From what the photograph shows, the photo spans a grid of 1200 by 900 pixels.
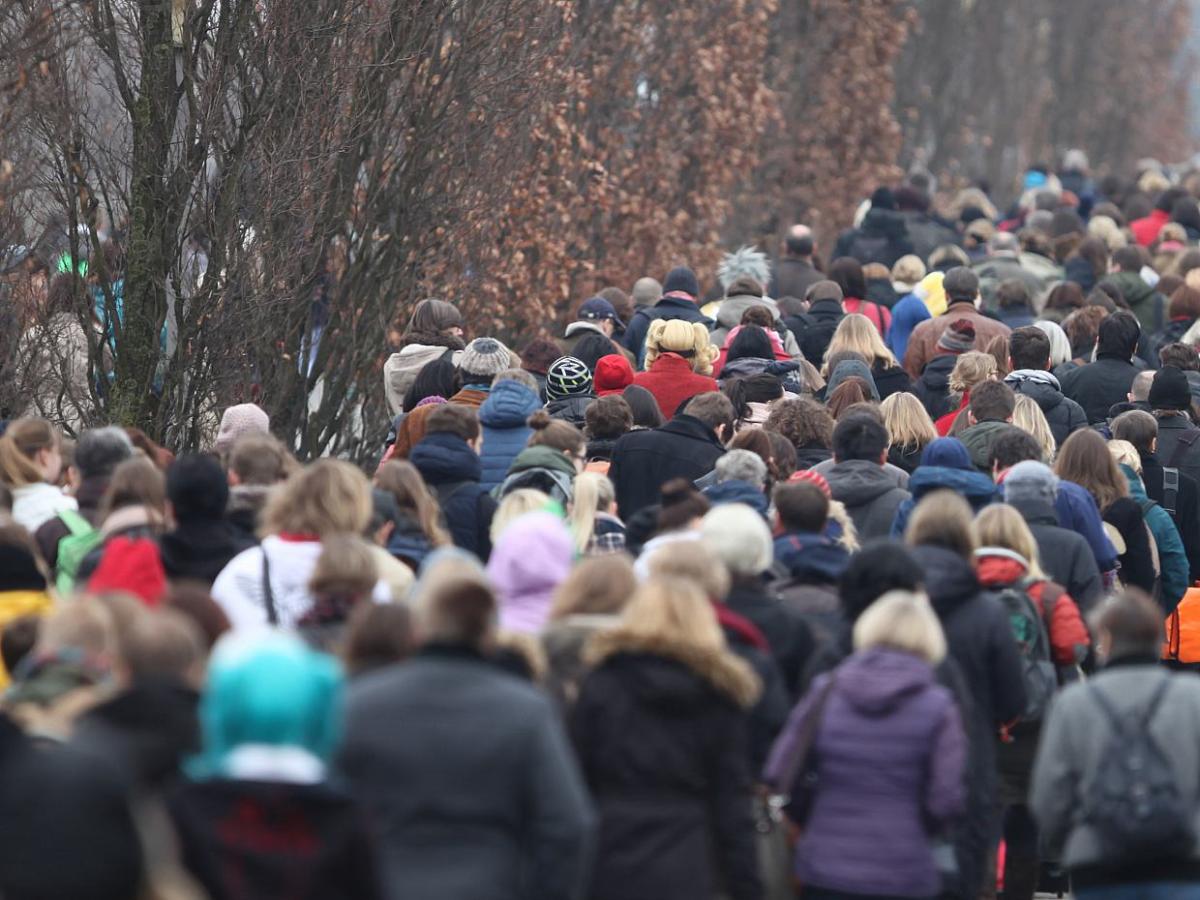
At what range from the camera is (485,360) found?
42.9 ft

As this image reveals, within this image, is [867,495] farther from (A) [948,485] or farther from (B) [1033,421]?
(B) [1033,421]

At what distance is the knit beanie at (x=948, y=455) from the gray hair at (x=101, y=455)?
3443mm

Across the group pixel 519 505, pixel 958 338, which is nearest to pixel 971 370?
pixel 958 338

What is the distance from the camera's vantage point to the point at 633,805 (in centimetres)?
739

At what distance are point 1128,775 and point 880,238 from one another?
16215 millimetres

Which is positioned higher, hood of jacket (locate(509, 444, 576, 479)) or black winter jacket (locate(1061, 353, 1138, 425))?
black winter jacket (locate(1061, 353, 1138, 425))

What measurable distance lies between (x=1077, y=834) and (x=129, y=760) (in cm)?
286

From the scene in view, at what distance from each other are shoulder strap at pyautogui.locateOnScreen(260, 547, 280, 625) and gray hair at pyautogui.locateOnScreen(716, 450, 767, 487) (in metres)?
2.50

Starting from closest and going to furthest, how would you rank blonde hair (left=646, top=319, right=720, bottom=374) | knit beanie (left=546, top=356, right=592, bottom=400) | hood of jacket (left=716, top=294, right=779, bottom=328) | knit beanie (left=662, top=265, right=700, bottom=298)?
knit beanie (left=546, top=356, right=592, bottom=400)
blonde hair (left=646, top=319, right=720, bottom=374)
hood of jacket (left=716, top=294, right=779, bottom=328)
knit beanie (left=662, top=265, right=700, bottom=298)

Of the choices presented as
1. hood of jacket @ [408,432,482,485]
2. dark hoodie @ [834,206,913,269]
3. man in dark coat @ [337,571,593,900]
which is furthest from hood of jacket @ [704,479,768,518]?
dark hoodie @ [834,206,913,269]

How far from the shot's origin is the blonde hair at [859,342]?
14977mm

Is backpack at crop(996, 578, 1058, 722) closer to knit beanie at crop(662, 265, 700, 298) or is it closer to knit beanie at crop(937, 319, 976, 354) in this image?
knit beanie at crop(937, 319, 976, 354)

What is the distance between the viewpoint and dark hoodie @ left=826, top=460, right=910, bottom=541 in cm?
1142

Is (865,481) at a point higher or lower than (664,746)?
higher
